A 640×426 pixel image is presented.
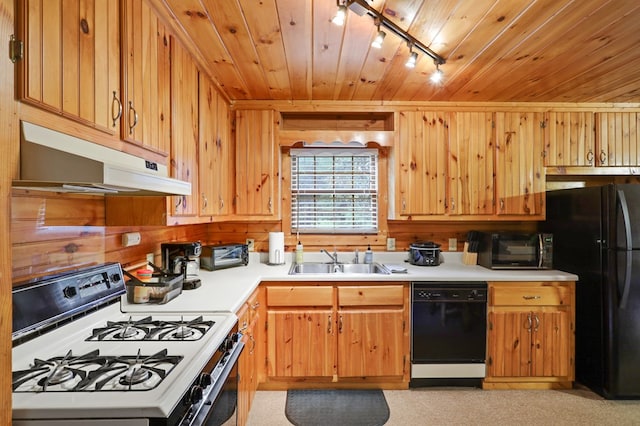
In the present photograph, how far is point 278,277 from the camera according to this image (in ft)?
7.82

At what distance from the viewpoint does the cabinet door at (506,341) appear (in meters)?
2.42

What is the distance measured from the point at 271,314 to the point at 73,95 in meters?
1.86

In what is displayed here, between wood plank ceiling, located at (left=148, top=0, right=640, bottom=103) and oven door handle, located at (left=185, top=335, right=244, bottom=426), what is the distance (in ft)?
5.45

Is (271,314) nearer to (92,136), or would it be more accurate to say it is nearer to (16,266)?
(16,266)

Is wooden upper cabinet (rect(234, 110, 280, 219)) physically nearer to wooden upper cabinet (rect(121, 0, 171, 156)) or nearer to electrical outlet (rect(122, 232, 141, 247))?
electrical outlet (rect(122, 232, 141, 247))

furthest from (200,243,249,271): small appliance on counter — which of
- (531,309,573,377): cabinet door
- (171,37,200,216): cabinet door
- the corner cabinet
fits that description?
(531,309,573,377): cabinet door

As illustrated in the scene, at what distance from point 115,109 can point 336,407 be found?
2.25m

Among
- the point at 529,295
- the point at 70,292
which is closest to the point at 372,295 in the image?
the point at 529,295

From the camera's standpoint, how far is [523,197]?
2773 millimetres

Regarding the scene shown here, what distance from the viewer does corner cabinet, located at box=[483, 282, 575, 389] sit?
7.95 feet

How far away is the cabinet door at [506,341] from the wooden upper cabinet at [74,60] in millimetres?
2748

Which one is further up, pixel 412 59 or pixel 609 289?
pixel 412 59

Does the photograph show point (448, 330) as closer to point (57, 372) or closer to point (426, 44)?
point (426, 44)

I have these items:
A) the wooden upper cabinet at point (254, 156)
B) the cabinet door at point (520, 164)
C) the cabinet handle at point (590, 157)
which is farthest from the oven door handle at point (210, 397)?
the cabinet handle at point (590, 157)
